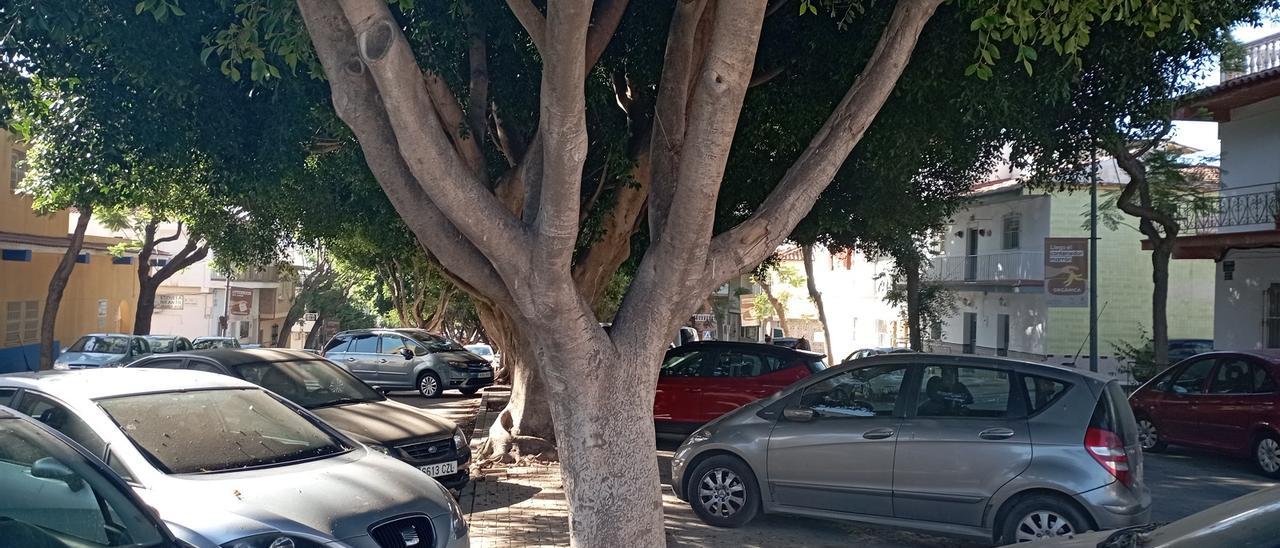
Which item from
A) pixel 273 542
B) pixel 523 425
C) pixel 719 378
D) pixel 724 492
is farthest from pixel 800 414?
pixel 523 425

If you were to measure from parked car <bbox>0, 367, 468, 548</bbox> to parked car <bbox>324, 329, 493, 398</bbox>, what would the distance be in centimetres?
1533

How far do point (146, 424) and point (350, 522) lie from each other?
5.19 feet

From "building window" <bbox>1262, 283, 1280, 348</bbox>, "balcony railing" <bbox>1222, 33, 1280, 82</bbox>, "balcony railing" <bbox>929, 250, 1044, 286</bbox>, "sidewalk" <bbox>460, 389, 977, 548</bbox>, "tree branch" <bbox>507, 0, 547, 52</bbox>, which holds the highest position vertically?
"balcony railing" <bbox>1222, 33, 1280, 82</bbox>

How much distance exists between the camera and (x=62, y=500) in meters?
3.92

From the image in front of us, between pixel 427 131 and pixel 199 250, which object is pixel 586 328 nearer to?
pixel 427 131

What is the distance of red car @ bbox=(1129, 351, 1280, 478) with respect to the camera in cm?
1127

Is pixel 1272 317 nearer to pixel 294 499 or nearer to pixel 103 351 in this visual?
pixel 294 499

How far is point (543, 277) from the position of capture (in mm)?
5477

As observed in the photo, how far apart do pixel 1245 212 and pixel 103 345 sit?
23.7 m

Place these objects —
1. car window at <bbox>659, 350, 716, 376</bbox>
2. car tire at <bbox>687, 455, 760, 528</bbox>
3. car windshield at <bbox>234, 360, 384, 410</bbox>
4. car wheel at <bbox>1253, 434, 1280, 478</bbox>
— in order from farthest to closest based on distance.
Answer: car window at <bbox>659, 350, 716, 376</bbox> < car wheel at <bbox>1253, 434, 1280, 478</bbox> < car windshield at <bbox>234, 360, 384, 410</bbox> < car tire at <bbox>687, 455, 760, 528</bbox>

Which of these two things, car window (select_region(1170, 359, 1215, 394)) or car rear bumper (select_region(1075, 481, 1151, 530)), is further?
car window (select_region(1170, 359, 1215, 394))

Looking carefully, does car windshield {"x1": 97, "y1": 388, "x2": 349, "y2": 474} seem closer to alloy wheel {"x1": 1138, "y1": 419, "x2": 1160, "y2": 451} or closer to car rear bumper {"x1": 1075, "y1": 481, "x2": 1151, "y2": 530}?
car rear bumper {"x1": 1075, "y1": 481, "x2": 1151, "y2": 530}

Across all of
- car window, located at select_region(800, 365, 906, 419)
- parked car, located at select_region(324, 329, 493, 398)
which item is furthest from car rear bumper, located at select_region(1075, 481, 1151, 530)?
parked car, located at select_region(324, 329, 493, 398)

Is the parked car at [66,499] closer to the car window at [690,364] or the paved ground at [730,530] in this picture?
the paved ground at [730,530]
